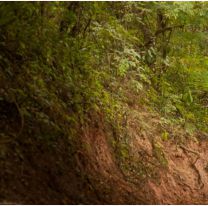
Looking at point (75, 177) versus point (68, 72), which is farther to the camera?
point (68, 72)

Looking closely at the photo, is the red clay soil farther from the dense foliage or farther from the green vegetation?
the dense foliage

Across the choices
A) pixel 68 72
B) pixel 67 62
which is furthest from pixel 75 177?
pixel 67 62

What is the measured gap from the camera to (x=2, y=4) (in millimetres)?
6363

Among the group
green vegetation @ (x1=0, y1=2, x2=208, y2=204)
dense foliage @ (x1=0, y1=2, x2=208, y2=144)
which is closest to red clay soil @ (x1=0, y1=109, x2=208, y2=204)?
green vegetation @ (x1=0, y1=2, x2=208, y2=204)

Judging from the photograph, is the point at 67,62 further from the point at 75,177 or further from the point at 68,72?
the point at 75,177

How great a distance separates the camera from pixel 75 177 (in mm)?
6340

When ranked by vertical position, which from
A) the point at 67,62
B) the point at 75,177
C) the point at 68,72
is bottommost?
the point at 75,177

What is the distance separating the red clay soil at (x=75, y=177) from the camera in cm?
558

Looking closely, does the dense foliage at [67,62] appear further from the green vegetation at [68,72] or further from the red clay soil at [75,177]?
the red clay soil at [75,177]

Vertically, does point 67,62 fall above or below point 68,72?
above

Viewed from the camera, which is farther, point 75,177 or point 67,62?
point 67,62

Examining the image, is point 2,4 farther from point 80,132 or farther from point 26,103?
point 80,132

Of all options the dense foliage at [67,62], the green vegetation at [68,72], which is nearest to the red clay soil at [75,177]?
the green vegetation at [68,72]

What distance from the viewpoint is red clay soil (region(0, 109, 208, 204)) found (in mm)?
5578
